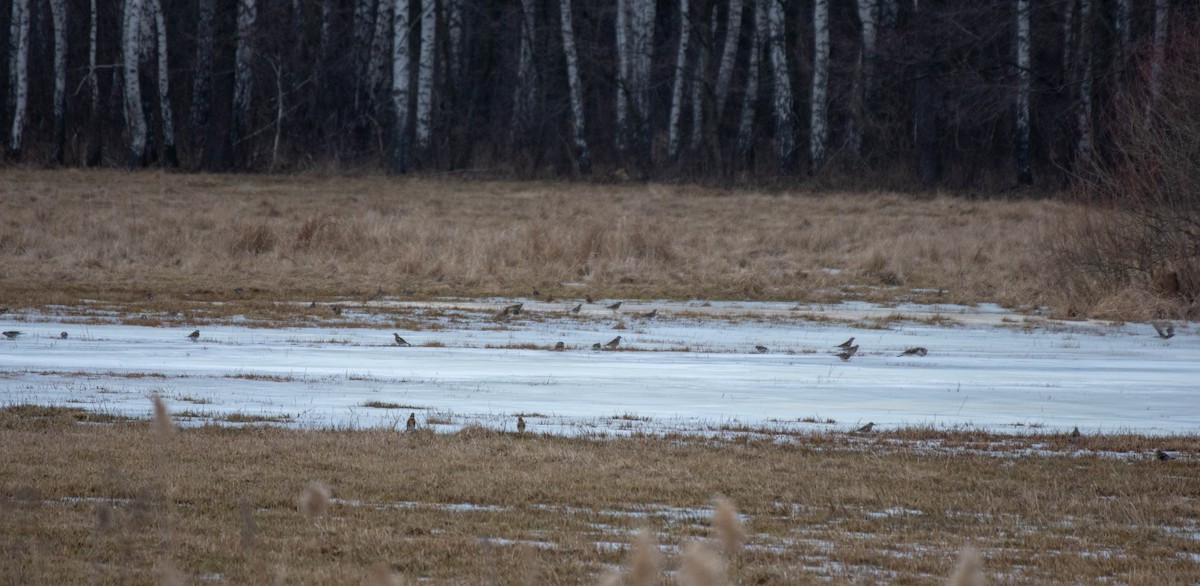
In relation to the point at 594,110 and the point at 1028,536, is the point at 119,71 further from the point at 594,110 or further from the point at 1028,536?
the point at 1028,536

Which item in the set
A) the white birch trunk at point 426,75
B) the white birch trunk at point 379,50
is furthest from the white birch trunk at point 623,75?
the white birch trunk at point 379,50

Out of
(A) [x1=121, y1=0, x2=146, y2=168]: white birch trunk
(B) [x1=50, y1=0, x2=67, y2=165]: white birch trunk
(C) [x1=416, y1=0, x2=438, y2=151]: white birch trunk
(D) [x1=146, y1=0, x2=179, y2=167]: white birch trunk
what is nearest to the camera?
(A) [x1=121, y1=0, x2=146, y2=168]: white birch trunk

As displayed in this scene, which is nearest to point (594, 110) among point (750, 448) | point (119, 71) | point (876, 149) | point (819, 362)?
point (876, 149)

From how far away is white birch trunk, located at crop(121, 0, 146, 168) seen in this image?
3209 centimetres

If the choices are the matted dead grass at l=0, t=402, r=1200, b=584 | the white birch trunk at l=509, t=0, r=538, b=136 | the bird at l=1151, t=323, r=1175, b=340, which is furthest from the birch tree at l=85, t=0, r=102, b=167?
the matted dead grass at l=0, t=402, r=1200, b=584

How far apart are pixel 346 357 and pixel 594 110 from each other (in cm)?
3067

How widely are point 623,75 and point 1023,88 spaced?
999 centimetres

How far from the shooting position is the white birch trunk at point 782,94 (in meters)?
34.4

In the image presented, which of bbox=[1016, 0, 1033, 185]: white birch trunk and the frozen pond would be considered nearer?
the frozen pond

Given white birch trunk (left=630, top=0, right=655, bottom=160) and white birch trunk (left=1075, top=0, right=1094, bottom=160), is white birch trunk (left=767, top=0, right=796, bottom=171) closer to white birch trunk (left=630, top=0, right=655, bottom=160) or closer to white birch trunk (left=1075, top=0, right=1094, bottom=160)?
white birch trunk (left=630, top=0, right=655, bottom=160)

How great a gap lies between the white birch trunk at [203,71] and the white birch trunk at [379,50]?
437cm

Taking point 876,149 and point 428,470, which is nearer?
point 428,470

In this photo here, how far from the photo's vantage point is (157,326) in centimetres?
1387

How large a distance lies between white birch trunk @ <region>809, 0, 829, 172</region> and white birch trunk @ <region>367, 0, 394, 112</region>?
10947 mm
